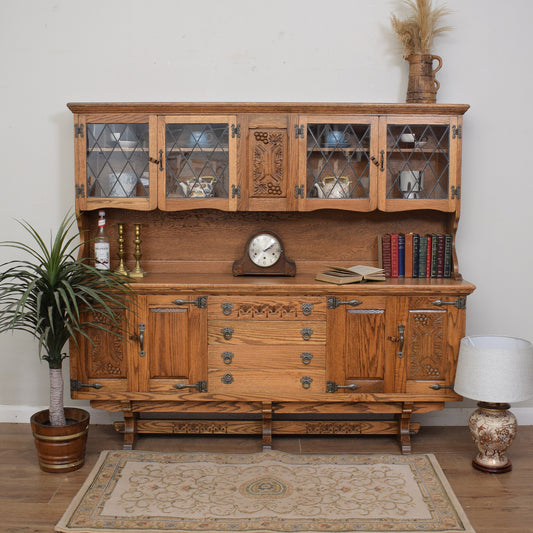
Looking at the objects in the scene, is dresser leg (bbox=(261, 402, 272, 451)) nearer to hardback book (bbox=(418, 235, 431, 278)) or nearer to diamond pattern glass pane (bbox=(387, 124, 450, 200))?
hardback book (bbox=(418, 235, 431, 278))

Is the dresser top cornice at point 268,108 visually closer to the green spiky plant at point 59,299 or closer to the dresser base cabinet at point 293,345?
the green spiky plant at point 59,299

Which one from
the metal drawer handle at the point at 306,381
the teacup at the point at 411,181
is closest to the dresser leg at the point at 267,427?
the metal drawer handle at the point at 306,381

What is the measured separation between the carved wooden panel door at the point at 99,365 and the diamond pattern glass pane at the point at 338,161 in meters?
1.35

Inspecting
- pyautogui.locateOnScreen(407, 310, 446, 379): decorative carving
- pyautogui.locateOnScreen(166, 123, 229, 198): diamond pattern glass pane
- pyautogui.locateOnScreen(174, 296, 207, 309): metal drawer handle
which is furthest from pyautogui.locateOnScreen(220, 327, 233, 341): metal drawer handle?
pyautogui.locateOnScreen(407, 310, 446, 379): decorative carving

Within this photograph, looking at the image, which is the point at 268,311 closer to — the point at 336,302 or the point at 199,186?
the point at 336,302

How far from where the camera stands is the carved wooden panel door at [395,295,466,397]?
317 centimetres

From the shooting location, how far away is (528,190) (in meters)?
3.58

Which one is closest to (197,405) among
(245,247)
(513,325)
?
(245,247)

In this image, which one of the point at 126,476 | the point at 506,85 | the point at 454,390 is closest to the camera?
the point at 126,476

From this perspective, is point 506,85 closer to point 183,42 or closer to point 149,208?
point 183,42

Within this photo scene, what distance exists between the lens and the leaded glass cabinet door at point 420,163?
3.27m

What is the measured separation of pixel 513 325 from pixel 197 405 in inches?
77.2

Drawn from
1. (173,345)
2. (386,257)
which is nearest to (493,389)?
(386,257)

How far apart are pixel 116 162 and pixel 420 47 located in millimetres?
1812
